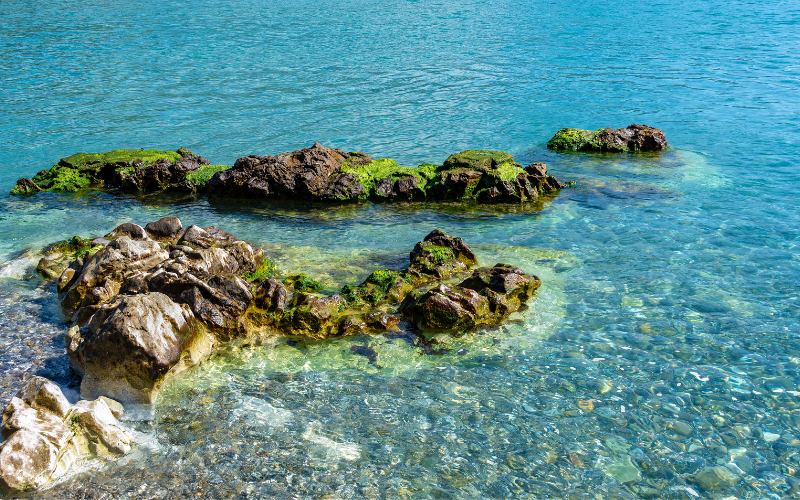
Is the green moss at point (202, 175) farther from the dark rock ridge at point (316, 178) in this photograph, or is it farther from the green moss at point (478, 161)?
the green moss at point (478, 161)

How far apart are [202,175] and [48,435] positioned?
11803 mm

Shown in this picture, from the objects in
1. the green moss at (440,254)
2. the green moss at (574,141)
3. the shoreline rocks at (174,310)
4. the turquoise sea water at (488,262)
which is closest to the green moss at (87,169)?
the turquoise sea water at (488,262)

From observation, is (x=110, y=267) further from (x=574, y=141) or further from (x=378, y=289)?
(x=574, y=141)

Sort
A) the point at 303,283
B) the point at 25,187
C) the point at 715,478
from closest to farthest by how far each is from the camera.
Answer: the point at 715,478, the point at 303,283, the point at 25,187

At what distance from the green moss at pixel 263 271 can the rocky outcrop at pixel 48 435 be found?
13.1 ft

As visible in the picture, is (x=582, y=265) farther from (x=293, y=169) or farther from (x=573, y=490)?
(x=293, y=169)

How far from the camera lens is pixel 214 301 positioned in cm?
931

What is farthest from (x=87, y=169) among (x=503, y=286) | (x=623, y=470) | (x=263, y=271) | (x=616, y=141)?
(x=623, y=470)

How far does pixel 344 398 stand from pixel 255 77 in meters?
27.1

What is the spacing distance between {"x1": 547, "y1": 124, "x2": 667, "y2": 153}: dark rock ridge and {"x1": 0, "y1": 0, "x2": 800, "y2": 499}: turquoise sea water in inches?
29.6

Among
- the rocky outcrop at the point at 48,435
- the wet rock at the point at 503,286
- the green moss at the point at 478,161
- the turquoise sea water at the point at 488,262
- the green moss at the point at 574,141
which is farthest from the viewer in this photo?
the green moss at the point at 574,141

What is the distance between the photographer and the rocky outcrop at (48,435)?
19.7ft

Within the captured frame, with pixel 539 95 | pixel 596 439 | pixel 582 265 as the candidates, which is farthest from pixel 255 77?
pixel 596 439

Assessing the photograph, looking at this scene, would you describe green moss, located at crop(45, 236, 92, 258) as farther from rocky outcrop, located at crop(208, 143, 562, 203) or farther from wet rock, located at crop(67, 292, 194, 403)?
wet rock, located at crop(67, 292, 194, 403)
